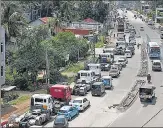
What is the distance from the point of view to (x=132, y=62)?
70.1 m

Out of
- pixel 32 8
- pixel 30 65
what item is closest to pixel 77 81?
pixel 30 65

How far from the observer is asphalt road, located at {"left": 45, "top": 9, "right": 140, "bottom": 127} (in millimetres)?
34188

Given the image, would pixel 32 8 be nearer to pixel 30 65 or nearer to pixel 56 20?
A: pixel 56 20

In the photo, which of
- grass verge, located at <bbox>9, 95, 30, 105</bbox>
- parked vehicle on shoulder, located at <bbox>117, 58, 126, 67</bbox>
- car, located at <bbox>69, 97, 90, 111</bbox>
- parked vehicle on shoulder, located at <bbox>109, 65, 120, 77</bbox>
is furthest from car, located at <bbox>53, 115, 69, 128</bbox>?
parked vehicle on shoulder, located at <bbox>117, 58, 126, 67</bbox>

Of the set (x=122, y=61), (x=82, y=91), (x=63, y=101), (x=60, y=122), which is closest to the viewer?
(x=60, y=122)

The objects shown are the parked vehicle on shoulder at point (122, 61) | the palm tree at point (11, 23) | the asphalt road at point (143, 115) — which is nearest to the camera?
the asphalt road at point (143, 115)

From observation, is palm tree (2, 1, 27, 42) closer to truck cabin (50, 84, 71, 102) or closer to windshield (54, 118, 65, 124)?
truck cabin (50, 84, 71, 102)

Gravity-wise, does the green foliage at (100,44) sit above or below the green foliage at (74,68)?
below

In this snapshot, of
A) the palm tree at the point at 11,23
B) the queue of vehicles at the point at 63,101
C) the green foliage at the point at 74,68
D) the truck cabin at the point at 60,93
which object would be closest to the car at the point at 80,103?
the queue of vehicles at the point at 63,101

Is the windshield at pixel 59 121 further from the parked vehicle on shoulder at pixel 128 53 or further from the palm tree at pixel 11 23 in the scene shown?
the parked vehicle on shoulder at pixel 128 53

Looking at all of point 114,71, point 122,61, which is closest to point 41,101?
point 114,71

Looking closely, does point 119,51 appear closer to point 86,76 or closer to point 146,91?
point 86,76

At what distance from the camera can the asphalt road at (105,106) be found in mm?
34188

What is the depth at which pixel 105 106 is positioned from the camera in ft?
132
